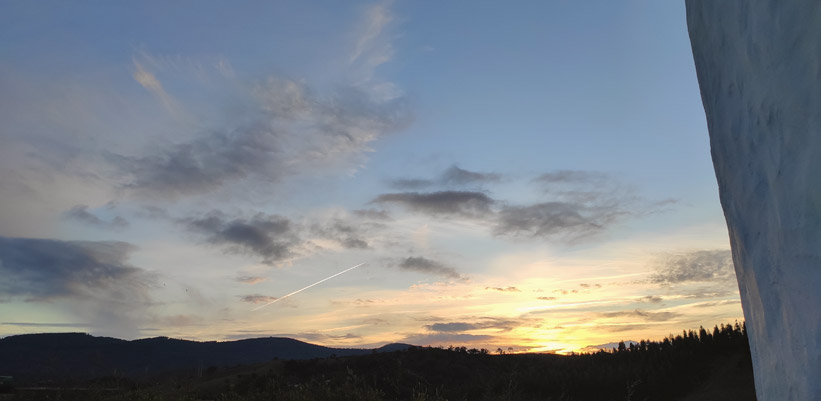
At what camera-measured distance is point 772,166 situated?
4.12 metres

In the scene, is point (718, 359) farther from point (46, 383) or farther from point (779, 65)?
point (46, 383)

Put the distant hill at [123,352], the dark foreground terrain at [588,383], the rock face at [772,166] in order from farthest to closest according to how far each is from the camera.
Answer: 1. the distant hill at [123,352]
2. the dark foreground terrain at [588,383]
3. the rock face at [772,166]

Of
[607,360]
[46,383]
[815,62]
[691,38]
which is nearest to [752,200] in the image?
[815,62]

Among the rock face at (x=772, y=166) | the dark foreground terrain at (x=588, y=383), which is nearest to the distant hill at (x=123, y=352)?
the dark foreground terrain at (x=588, y=383)

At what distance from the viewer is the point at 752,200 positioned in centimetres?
456

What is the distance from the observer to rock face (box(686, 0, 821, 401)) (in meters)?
3.63

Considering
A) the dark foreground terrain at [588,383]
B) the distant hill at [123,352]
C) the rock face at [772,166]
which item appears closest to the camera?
the rock face at [772,166]

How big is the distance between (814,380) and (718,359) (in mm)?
13627

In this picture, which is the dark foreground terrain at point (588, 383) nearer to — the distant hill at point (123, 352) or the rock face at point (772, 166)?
the rock face at point (772, 166)

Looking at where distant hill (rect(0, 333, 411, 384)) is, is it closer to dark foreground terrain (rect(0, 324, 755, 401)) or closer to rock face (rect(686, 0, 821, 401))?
dark foreground terrain (rect(0, 324, 755, 401))

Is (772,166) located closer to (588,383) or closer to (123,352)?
(588,383)

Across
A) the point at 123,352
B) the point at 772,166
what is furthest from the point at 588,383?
the point at 123,352

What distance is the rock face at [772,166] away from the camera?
11.9 ft

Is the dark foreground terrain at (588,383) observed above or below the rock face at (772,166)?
below
